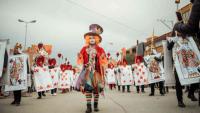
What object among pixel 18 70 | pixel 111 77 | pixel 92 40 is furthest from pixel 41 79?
pixel 111 77

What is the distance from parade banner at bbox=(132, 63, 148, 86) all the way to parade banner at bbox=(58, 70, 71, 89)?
5878 mm

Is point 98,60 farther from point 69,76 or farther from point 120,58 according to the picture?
point 69,76

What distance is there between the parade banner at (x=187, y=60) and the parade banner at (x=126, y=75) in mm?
9695

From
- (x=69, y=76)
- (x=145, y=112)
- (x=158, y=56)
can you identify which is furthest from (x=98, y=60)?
(x=69, y=76)

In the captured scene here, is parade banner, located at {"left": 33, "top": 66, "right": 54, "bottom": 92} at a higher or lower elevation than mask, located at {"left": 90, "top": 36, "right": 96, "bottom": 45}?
lower

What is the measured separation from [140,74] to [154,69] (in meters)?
2.74

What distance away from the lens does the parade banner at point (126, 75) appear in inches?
634

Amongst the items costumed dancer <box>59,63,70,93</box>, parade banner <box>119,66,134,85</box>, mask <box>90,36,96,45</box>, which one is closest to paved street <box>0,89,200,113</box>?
mask <box>90,36,96,45</box>

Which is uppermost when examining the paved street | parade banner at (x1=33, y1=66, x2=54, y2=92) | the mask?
the mask

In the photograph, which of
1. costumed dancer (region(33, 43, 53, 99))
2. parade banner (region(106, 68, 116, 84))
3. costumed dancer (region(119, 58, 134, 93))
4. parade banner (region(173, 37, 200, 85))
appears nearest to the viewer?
parade banner (region(173, 37, 200, 85))

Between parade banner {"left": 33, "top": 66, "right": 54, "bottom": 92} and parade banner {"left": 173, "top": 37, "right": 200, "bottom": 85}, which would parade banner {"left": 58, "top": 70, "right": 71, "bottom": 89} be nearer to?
parade banner {"left": 33, "top": 66, "right": 54, "bottom": 92}

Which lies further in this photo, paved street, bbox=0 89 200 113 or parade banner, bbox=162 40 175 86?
parade banner, bbox=162 40 175 86

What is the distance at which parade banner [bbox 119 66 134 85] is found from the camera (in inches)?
634

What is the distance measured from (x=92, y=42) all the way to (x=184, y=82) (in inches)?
101
